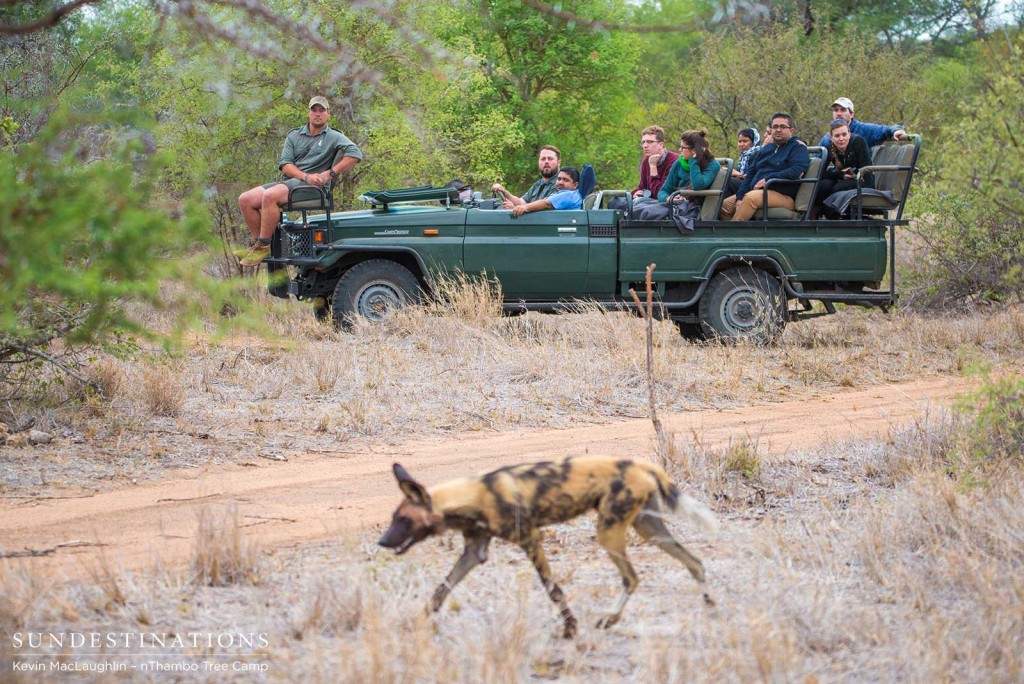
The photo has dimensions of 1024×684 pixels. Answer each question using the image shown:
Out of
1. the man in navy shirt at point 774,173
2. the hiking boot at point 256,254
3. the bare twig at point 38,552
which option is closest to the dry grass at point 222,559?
the bare twig at point 38,552

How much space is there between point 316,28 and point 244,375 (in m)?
5.57

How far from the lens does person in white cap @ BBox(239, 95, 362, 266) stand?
11641mm

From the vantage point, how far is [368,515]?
6.04 meters

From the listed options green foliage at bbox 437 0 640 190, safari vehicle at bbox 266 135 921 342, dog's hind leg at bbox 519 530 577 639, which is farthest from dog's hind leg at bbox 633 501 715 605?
green foliage at bbox 437 0 640 190

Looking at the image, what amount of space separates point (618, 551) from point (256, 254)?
7.94 m

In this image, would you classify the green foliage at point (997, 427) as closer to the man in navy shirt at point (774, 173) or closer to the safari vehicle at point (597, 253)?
the safari vehicle at point (597, 253)

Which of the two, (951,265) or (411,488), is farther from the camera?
(951,265)

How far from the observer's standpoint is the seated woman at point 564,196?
11672mm

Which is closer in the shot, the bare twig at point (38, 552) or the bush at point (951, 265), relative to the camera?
the bare twig at point (38, 552)

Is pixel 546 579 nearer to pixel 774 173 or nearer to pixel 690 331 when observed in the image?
pixel 774 173

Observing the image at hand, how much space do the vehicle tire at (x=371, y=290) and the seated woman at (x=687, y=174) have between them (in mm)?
2430

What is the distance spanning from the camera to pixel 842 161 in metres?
11.9

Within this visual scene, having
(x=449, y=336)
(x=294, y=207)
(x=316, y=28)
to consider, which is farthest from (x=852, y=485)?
(x=294, y=207)

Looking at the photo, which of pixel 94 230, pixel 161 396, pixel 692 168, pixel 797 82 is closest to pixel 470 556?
pixel 94 230
